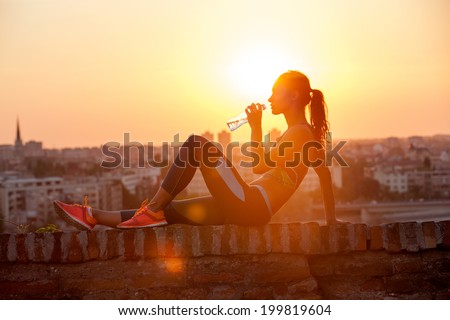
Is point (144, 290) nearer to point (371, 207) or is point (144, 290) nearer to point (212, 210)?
point (212, 210)

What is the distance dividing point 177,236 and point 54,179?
71018 millimetres

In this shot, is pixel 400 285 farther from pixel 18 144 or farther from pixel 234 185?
pixel 18 144

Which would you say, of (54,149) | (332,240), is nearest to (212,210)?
(332,240)

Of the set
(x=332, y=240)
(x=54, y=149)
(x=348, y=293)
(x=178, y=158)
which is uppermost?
(x=54, y=149)

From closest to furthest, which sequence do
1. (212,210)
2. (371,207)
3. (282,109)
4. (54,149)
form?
(212,210)
(282,109)
(371,207)
(54,149)

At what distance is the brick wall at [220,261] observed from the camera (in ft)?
9.39

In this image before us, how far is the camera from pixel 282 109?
3.27 metres

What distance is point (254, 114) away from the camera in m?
3.23

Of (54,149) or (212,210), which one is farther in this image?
(54,149)

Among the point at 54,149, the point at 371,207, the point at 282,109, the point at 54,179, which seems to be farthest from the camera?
the point at 54,149

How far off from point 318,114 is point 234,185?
1.55ft

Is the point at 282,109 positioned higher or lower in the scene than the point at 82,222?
higher

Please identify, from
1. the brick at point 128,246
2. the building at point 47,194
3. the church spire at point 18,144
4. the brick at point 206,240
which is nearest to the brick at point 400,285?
the brick at point 206,240

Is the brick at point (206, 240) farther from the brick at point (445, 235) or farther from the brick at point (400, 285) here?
the brick at point (445, 235)
